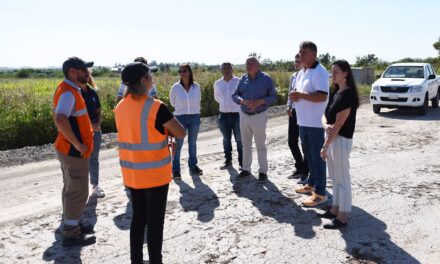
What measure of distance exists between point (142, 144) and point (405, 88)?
12.4 m

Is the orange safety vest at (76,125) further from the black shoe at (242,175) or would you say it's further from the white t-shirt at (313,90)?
the black shoe at (242,175)

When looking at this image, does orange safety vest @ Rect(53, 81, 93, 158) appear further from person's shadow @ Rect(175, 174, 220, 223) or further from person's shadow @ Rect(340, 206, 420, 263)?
person's shadow @ Rect(340, 206, 420, 263)

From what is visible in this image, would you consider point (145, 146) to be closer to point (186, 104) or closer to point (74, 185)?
point (74, 185)

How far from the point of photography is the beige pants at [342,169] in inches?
175

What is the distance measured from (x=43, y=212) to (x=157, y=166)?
269cm

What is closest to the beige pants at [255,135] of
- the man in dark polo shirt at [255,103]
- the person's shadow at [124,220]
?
the man in dark polo shirt at [255,103]

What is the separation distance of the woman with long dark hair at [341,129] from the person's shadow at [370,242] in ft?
0.65

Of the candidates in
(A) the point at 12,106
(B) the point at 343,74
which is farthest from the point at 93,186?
(A) the point at 12,106

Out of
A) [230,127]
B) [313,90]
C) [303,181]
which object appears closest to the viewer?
[313,90]

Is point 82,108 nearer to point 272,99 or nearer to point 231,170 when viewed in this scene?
point 272,99

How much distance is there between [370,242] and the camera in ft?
13.8

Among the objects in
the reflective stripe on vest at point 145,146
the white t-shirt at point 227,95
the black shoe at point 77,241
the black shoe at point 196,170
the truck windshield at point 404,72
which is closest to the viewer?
the reflective stripe on vest at point 145,146

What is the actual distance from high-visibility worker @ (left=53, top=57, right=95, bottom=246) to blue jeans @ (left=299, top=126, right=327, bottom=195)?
2.67 meters

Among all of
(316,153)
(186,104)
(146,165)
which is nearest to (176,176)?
(186,104)
